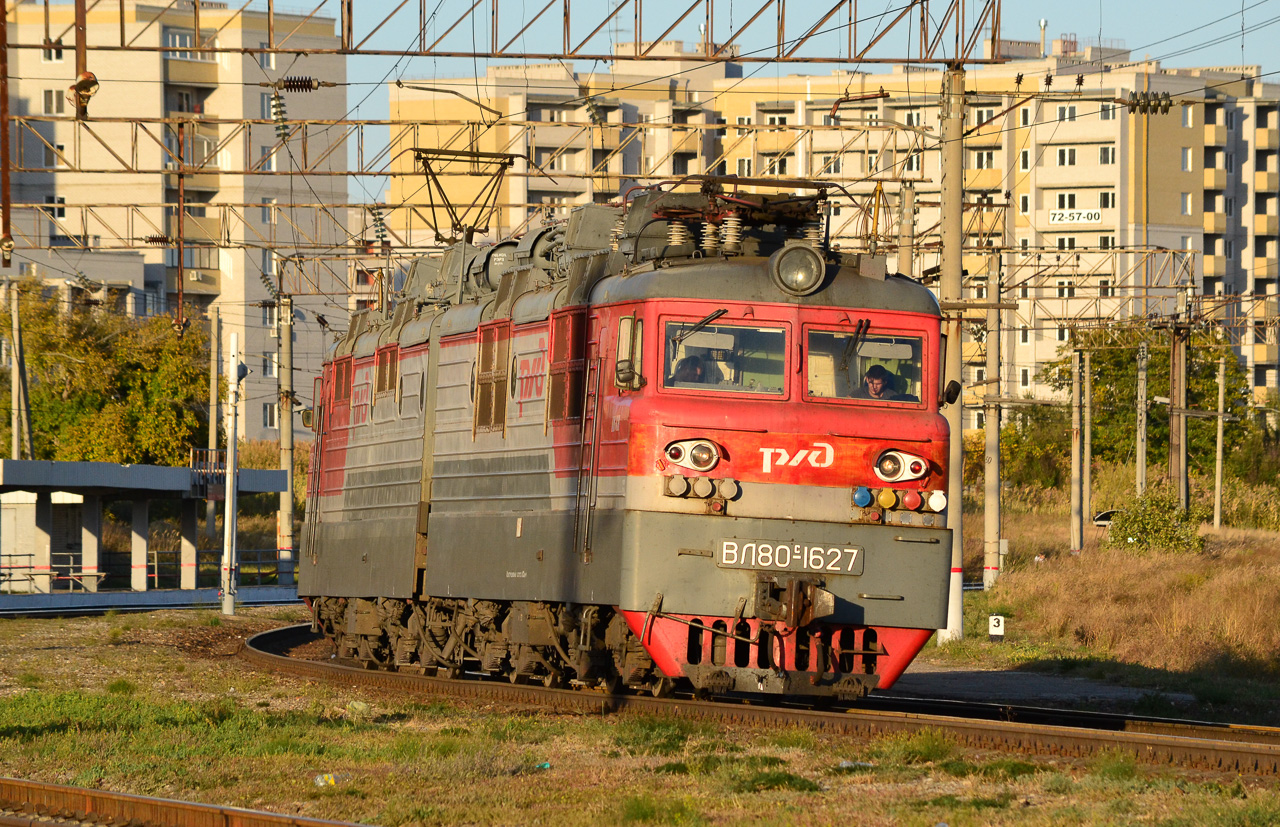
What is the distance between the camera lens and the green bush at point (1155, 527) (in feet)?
137

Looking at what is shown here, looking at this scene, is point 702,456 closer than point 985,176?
Yes

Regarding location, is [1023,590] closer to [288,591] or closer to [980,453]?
[288,591]

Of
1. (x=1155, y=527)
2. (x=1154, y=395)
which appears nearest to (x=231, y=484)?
(x=1155, y=527)

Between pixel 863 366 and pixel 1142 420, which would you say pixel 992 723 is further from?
pixel 1142 420

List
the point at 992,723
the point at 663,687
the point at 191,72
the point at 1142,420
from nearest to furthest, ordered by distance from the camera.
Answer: the point at 992,723, the point at 663,687, the point at 1142,420, the point at 191,72

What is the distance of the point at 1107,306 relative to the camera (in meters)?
107

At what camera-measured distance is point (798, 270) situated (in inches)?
605

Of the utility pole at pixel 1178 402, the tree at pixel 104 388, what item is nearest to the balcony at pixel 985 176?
the tree at pixel 104 388

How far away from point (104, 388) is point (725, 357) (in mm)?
56668

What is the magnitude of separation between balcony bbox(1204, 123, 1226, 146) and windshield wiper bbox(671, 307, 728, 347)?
100 metres

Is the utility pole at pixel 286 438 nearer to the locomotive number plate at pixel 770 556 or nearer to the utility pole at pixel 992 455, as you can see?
the utility pole at pixel 992 455

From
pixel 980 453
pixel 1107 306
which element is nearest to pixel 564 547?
pixel 980 453

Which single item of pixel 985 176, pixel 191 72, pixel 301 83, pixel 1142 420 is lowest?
pixel 1142 420

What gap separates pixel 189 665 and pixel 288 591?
25.2m
